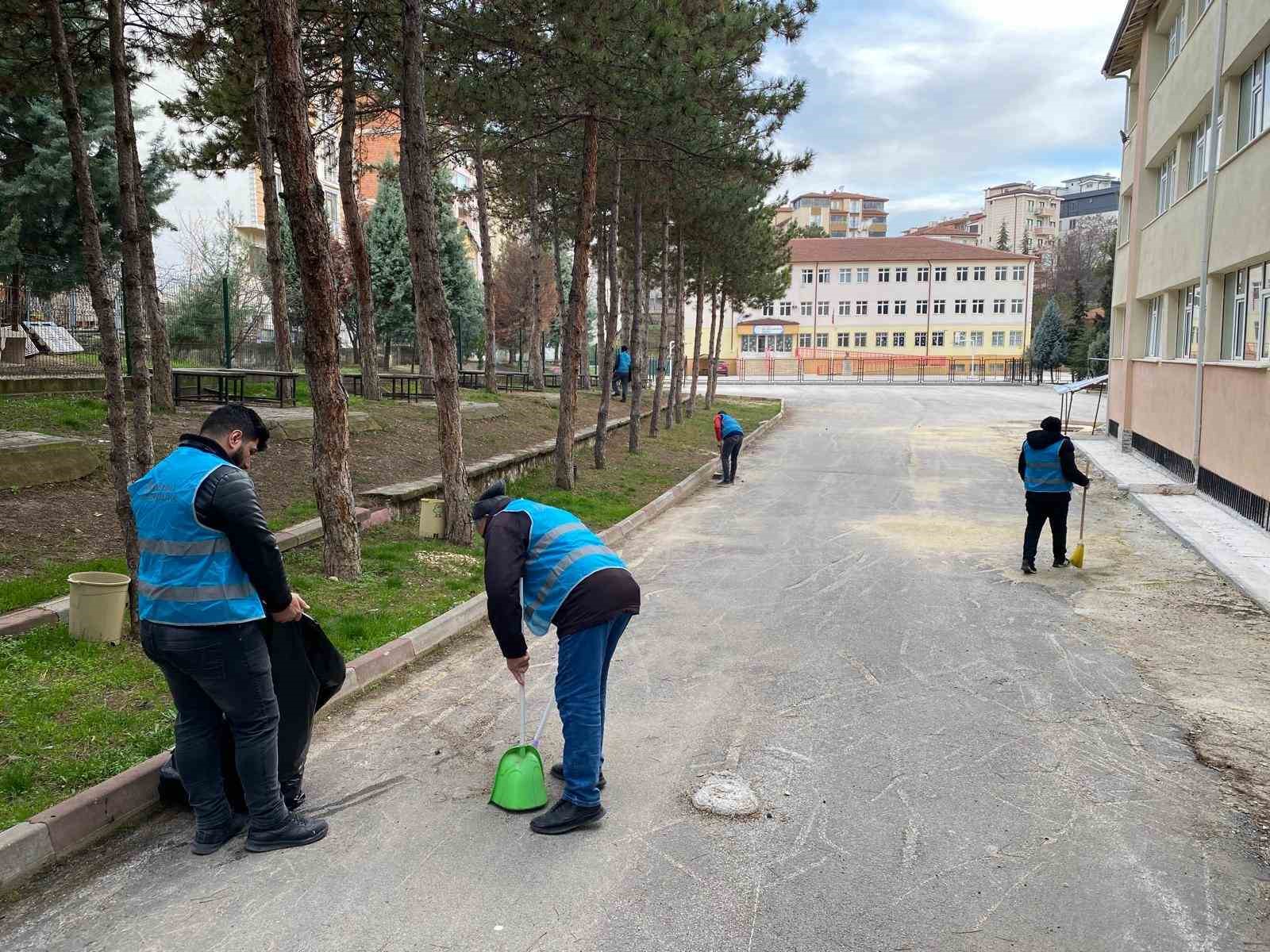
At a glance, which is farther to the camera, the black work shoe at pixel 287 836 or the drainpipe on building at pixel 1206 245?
the drainpipe on building at pixel 1206 245

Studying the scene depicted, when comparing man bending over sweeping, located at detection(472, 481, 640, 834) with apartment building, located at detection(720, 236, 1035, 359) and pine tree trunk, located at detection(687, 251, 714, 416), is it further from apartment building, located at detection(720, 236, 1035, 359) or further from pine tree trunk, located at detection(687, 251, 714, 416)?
apartment building, located at detection(720, 236, 1035, 359)

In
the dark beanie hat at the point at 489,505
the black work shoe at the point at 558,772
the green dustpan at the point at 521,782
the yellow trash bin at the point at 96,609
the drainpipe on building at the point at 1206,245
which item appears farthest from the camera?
the drainpipe on building at the point at 1206,245

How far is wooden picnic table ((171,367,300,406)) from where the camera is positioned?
1321cm

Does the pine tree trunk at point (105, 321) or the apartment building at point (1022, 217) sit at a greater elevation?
the apartment building at point (1022, 217)

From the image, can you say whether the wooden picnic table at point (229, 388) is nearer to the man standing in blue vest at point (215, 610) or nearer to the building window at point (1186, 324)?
the man standing in blue vest at point (215, 610)

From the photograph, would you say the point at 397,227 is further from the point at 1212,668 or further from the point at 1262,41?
the point at 1212,668

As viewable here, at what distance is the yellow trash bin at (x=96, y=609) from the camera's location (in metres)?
6.04

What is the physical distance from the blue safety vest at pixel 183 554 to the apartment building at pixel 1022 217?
477 ft

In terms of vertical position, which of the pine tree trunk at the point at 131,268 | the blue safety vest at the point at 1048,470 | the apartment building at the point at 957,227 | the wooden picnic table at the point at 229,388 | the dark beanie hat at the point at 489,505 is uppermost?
the apartment building at the point at 957,227

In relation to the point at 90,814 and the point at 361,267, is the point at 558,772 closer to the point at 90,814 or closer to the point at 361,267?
the point at 90,814

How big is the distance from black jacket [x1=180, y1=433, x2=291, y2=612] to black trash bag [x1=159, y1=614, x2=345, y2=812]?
0.33 meters

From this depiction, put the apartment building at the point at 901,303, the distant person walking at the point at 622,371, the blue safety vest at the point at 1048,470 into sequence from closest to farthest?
the blue safety vest at the point at 1048,470
the distant person walking at the point at 622,371
the apartment building at the point at 901,303

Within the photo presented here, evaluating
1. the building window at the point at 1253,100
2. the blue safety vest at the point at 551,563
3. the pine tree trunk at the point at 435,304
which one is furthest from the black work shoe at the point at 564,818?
the building window at the point at 1253,100

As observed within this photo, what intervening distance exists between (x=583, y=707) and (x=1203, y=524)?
36.4ft
